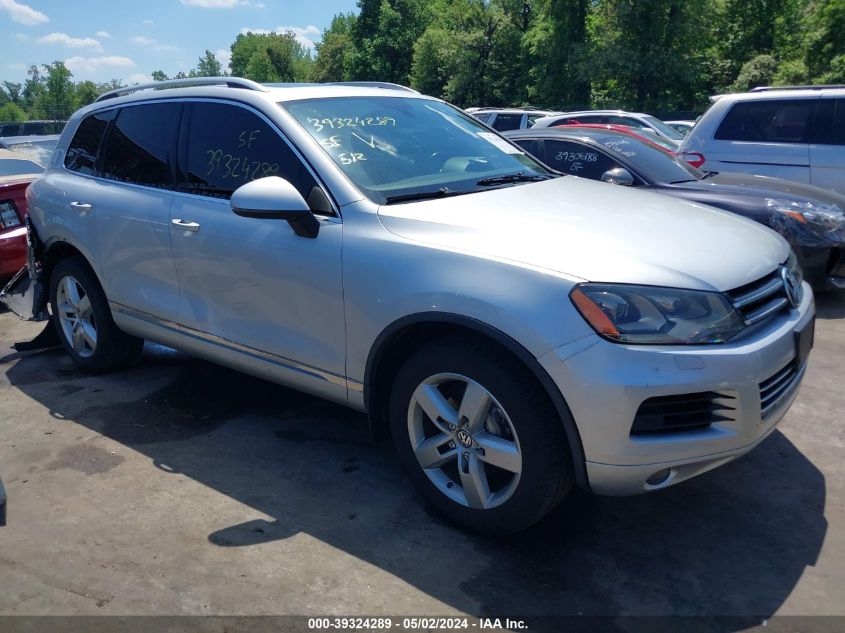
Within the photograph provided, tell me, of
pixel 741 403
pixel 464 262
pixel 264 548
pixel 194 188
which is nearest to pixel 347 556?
pixel 264 548

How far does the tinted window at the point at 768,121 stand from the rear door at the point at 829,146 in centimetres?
13

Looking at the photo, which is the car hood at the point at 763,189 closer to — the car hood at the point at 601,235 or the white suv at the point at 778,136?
the white suv at the point at 778,136

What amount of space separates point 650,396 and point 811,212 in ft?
15.0

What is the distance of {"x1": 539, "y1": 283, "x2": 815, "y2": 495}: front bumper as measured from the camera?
2549 mm

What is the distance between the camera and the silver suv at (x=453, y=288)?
104 inches

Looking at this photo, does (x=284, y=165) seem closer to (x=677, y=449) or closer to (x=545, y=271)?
(x=545, y=271)

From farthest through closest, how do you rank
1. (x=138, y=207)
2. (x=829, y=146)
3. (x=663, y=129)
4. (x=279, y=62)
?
(x=279, y=62) → (x=663, y=129) → (x=829, y=146) → (x=138, y=207)

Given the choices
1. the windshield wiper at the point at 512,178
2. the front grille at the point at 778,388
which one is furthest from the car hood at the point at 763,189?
the front grille at the point at 778,388

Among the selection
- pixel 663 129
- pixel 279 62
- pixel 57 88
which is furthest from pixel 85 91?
pixel 663 129

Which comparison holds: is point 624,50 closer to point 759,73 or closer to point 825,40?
point 759,73

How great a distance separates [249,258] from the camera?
3658 millimetres

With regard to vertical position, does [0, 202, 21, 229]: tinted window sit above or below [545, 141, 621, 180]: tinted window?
below

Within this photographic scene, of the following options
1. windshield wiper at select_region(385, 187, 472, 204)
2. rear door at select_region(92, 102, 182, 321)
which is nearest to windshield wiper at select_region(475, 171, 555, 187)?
windshield wiper at select_region(385, 187, 472, 204)

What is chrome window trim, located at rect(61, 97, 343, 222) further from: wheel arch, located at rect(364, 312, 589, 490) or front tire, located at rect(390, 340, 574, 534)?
front tire, located at rect(390, 340, 574, 534)
